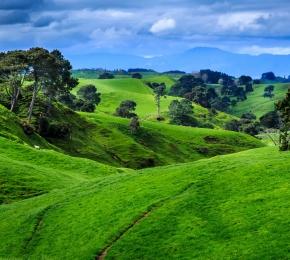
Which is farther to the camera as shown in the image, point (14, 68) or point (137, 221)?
point (14, 68)

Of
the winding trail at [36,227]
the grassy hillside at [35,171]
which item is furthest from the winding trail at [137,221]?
the grassy hillside at [35,171]

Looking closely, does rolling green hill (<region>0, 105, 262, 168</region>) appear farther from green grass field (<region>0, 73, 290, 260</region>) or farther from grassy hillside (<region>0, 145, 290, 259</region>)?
grassy hillside (<region>0, 145, 290, 259</region>)

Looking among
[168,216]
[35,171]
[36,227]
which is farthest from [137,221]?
[35,171]

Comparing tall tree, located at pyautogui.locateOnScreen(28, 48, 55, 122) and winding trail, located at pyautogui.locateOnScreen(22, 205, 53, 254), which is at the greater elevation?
tall tree, located at pyautogui.locateOnScreen(28, 48, 55, 122)

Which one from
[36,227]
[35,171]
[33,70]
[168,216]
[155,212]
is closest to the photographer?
[168,216]

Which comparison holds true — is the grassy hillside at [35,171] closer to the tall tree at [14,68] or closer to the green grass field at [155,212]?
the green grass field at [155,212]

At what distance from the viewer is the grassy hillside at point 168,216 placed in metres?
37.8

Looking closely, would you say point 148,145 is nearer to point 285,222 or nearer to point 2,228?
point 2,228

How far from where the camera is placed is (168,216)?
42531 mm

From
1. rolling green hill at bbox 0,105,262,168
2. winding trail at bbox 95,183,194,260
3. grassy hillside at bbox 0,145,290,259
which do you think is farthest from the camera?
rolling green hill at bbox 0,105,262,168

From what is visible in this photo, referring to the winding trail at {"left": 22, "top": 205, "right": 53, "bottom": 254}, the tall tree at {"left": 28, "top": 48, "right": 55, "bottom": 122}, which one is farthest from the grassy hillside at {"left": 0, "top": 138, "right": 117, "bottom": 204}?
the tall tree at {"left": 28, "top": 48, "right": 55, "bottom": 122}

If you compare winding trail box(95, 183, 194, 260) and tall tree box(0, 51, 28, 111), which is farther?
tall tree box(0, 51, 28, 111)

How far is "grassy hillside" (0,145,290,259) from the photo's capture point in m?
37.8

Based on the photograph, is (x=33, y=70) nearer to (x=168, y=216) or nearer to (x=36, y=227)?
(x=36, y=227)
